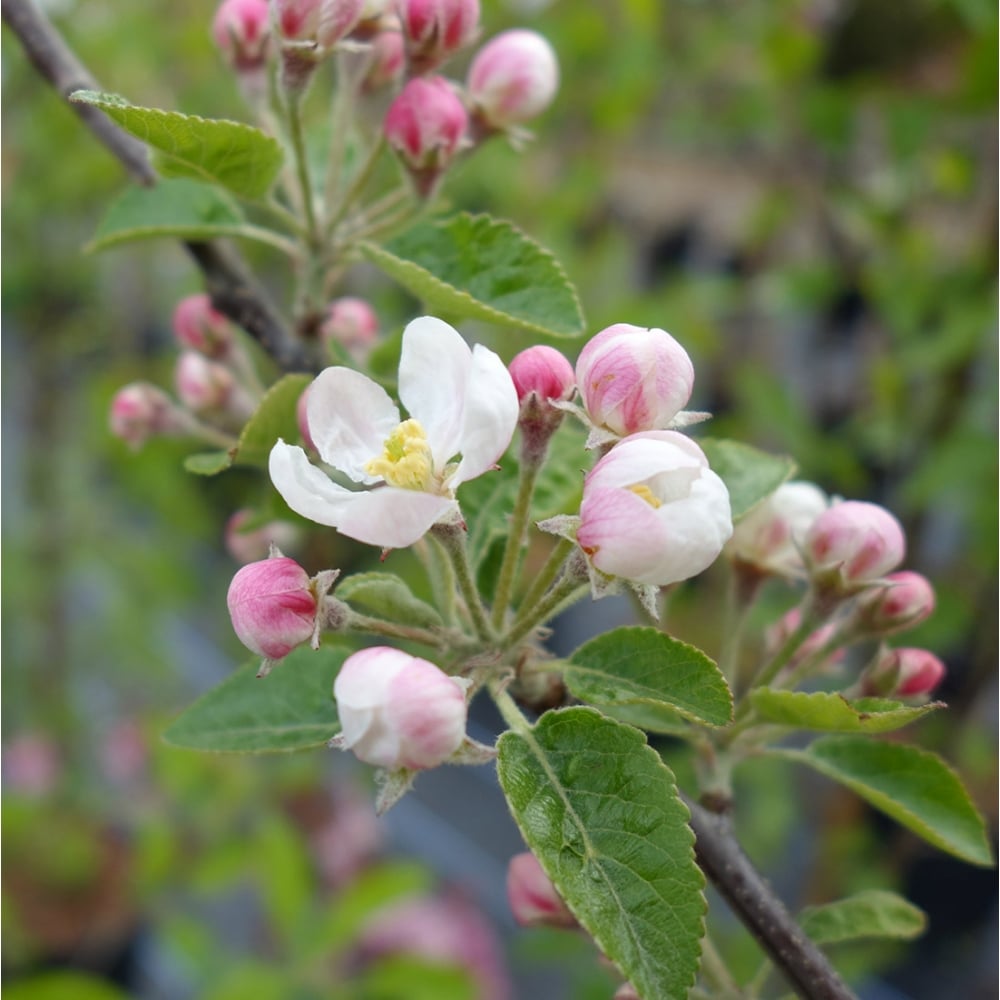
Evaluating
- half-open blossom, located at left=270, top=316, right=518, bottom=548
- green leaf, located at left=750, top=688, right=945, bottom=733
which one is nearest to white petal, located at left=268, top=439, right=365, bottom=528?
half-open blossom, located at left=270, top=316, right=518, bottom=548

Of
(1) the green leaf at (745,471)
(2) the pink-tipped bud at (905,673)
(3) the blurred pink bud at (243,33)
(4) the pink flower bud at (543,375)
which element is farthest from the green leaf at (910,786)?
(3) the blurred pink bud at (243,33)

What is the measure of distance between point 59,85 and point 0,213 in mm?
1646

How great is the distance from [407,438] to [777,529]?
0.30 metres

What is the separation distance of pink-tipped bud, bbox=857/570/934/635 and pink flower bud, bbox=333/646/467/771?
0.33 metres

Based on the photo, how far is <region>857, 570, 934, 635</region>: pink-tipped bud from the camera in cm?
64

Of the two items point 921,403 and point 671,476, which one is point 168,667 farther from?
point 671,476

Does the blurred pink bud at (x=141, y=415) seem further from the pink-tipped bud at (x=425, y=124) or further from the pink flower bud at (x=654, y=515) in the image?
the pink flower bud at (x=654, y=515)

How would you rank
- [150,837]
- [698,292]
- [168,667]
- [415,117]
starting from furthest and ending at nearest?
1. [168,667]
2. [698,292]
3. [150,837]
4. [415,117]

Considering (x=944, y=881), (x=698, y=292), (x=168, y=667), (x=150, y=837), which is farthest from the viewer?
(x=168, y=667)

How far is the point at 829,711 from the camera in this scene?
51 centimetres

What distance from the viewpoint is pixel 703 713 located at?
18.1 inches

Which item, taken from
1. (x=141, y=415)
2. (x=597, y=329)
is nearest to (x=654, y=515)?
(x=141, y=415)

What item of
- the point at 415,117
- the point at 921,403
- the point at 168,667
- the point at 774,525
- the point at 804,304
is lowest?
the point at 168,667

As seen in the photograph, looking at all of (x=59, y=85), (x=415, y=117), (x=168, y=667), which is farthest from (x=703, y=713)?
(x=168, y=667)
